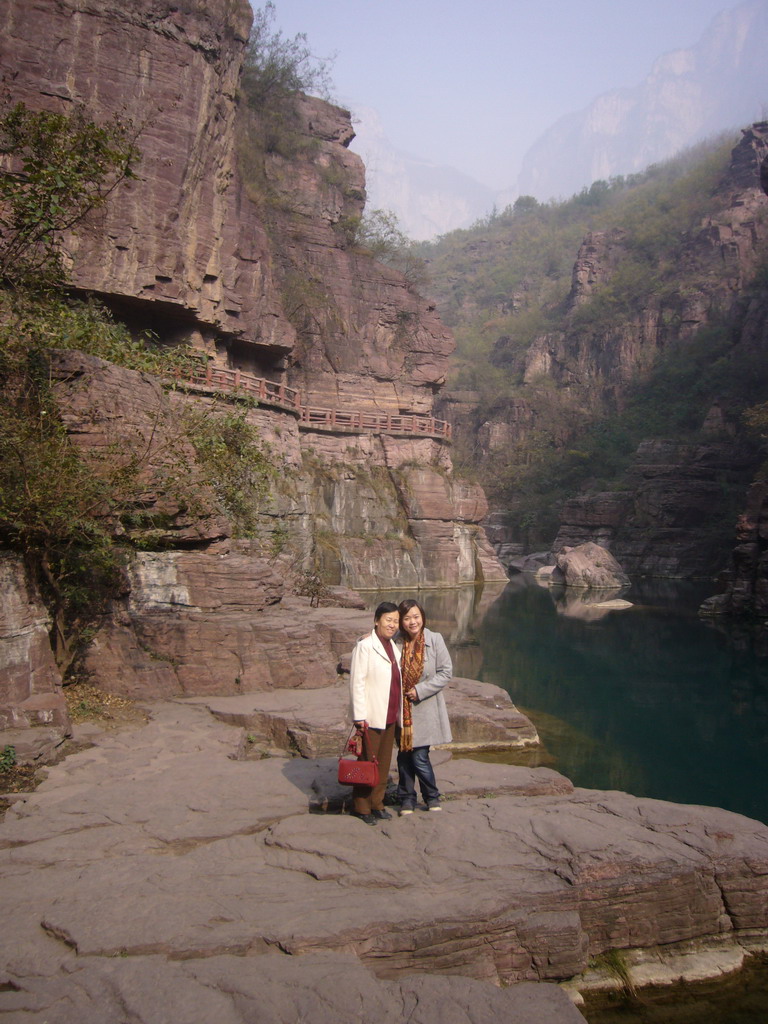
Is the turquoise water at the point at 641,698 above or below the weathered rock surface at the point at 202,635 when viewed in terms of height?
below

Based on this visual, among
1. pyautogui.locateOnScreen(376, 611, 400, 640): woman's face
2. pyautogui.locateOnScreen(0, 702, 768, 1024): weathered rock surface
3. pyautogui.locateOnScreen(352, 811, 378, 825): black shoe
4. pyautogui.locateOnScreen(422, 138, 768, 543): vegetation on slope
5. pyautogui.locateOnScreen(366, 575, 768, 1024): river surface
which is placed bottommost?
pyautogui.locateOnScreen(366, 575, 768, 1024): river surface

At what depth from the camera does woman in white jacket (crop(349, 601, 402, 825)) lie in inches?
200

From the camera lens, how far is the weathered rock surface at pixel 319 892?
3.53m

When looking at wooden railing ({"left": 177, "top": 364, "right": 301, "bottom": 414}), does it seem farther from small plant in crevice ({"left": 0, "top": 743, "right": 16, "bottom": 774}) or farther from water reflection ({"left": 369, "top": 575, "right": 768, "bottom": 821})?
small plant in crevice ({"left": 0, "top": 743, "right": 16, "bottom": 774})

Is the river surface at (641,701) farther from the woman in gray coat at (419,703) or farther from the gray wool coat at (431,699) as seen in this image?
the gray wool coat at (431,699)

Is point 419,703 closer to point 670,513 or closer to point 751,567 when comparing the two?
point 751,567

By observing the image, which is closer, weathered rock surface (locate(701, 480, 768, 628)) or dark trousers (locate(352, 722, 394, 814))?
dark trousers (locate(352, 722, 394, 814))

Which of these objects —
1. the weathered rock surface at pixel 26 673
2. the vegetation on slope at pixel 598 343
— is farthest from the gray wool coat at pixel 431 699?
the vegetation on slope at pixel 598 343

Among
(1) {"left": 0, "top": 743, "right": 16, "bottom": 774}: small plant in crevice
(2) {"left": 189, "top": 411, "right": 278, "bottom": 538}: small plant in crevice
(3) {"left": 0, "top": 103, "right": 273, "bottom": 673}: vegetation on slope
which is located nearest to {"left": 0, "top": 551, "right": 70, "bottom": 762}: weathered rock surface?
(1) {"left": 0, "top": 743, "right": 16, "bottom": 774}: small plant in crevice

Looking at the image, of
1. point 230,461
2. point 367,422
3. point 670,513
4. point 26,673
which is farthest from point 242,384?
point 670,513

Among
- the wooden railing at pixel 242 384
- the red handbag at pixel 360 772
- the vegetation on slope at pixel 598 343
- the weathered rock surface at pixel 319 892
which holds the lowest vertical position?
the weathered rock surface at pixel 319 892

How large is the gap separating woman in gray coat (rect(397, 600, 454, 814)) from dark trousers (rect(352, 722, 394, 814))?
0.45ft

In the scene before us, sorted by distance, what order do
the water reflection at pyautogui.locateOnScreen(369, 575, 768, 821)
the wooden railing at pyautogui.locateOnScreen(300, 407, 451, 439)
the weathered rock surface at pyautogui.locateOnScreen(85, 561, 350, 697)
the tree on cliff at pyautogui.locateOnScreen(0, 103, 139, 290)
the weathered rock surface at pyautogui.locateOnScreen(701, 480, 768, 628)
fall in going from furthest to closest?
the wooden railing at pyautogui.locateOnScreen(300, 407, 451, 439) < the weathered rock surface at pyautogui.locateOnScreen(701, 480, 768, 628) < the water reflection at pyautogui.locateOnScreen(369, 575, 768, 821) < the weathered rock surface at pyautogui.locateOnScreen(85, 561, 350, 697) < the tree on cliff at pyautogui.locateOnScreen(0, 103, 139, 290)

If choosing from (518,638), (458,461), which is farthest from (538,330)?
(518,638)
